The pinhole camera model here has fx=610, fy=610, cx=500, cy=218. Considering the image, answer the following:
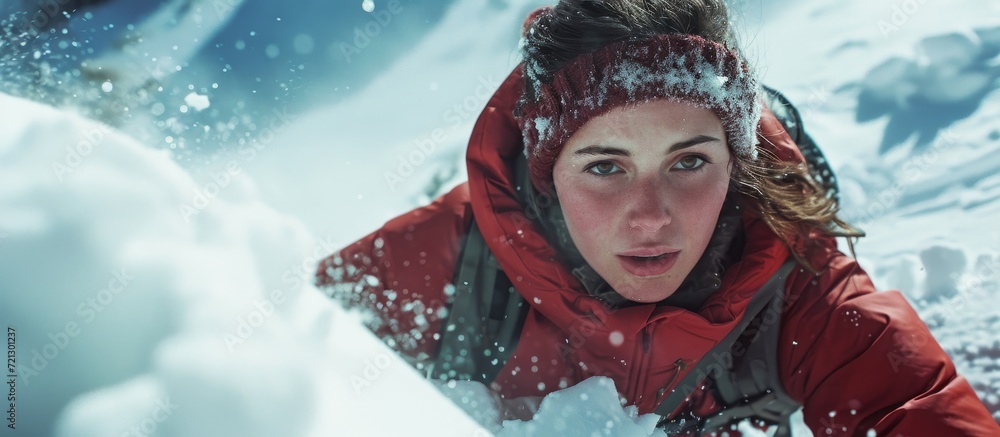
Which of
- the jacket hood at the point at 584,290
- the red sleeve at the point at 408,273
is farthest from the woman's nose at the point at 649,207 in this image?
the red sleeve at the point at 408,273

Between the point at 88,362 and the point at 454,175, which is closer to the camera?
the point at 88,362

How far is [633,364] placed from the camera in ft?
7.11

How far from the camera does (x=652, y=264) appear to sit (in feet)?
6.23

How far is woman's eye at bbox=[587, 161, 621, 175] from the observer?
186 centimetres

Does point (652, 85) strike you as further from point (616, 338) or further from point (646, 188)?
point (616, 338)

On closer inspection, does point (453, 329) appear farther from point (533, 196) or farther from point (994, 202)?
point (994, 202)

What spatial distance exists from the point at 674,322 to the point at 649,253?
323mm

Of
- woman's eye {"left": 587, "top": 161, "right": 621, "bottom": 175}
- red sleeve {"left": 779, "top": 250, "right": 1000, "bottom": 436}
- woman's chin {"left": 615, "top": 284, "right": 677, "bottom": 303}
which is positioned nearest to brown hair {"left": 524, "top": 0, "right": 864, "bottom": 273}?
red sleeve {"left": 779, "top": 250, "right": 1000, "bottom": 436}

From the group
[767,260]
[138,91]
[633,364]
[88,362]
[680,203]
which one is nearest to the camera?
[680,203]

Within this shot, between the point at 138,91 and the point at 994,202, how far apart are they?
16.8 feet

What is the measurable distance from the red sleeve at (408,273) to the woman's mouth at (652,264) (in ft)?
2.58

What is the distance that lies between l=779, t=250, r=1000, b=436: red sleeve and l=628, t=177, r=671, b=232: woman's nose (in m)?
0.72

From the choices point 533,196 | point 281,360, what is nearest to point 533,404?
point 533,196

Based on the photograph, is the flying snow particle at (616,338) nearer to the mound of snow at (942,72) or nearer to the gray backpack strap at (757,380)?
the gray backpack strap at (757,380)
